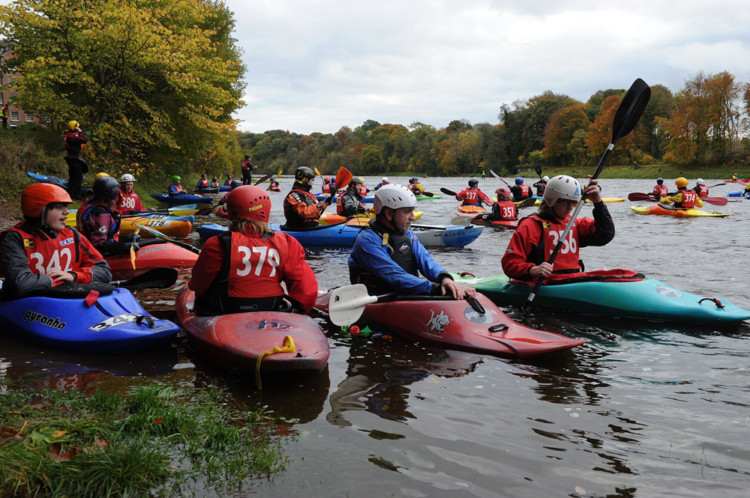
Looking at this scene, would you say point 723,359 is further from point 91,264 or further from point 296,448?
point 91,264

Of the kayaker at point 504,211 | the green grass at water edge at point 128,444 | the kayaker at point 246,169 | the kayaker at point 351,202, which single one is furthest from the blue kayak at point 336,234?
the kayaker at point 246,169

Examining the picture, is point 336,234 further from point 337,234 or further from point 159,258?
point 159,258

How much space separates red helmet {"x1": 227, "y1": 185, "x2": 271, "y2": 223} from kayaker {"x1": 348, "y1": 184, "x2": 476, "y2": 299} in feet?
4.07

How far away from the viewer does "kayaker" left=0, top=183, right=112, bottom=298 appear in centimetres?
472

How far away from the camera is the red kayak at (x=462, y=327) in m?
4.77

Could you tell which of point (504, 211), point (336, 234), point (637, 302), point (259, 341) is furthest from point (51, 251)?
point (504, 211)

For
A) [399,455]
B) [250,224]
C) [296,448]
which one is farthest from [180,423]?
[250,224]

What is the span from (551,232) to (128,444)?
4.75 metres

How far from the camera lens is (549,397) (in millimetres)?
4000

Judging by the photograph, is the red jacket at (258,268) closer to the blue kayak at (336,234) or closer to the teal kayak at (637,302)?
the teal kayak at (637,302)

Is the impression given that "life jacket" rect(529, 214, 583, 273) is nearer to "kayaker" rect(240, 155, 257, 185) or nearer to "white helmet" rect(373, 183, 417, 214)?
"white helmet" rect(373, 183, 417, 214)

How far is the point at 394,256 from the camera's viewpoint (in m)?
5.54

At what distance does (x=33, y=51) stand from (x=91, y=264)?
16.5 meters

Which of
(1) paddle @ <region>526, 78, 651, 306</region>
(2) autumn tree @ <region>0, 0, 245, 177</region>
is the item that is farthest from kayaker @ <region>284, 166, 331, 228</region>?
(2) autumn tree @ <region>0, 0, 245, 177</region>
